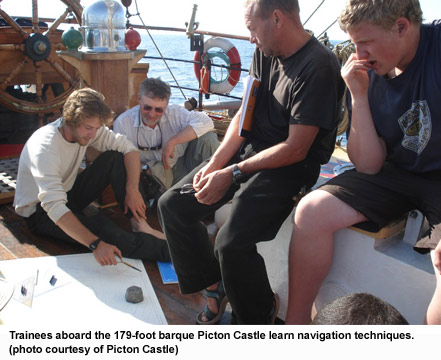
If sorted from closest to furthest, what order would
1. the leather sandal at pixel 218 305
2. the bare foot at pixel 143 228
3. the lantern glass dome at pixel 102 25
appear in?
the leather sandal at pixel 218 305 → the bare foot at pixel 143 228 → the lantern glass dome at pixel 102 25

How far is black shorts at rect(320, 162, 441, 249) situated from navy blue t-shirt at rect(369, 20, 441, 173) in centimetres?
5

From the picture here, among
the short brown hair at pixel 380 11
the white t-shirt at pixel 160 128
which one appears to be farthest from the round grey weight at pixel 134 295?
the short brown hair at pixel 380 11

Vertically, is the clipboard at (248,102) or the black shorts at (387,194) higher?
the clipboard at (248,102)

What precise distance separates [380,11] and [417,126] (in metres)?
0.39

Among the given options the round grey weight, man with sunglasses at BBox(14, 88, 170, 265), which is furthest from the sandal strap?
man with sunglasses at BBox(14, 88, 170, 265)

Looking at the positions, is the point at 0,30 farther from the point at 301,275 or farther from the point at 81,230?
the point at 301,275

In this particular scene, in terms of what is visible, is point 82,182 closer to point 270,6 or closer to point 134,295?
Result: point 134,295

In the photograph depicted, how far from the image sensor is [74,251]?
2551mm

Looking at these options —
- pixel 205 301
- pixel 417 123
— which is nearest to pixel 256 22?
pixel 417 123

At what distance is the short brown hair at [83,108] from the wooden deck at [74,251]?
631 millimetres

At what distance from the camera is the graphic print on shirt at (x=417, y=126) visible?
5.33 ft

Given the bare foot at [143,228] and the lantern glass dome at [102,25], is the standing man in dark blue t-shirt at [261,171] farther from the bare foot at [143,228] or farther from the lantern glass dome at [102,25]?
the lantern glass dome at [102,25]

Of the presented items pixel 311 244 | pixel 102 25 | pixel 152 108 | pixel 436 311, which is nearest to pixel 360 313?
pixel 436 311

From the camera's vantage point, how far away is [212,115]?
16.8ft
